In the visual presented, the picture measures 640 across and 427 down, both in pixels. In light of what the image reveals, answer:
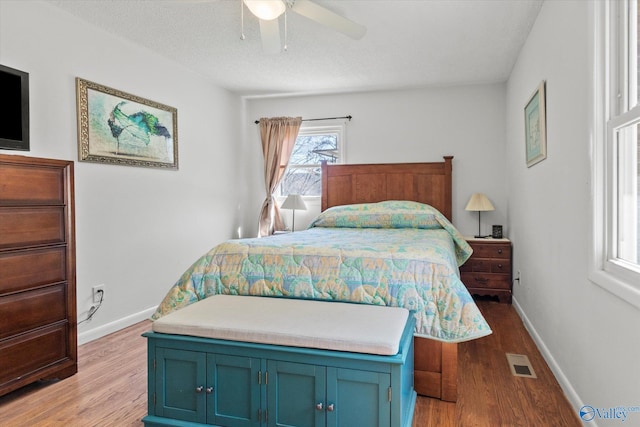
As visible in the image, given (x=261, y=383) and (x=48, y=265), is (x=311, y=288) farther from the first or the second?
(x=48, y=265)

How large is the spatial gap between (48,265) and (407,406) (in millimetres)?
2079

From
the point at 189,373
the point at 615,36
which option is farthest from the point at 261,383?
the point at 615,36

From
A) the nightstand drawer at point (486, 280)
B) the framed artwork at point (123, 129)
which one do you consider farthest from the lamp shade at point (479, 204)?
the framed artwork at point (123, 129)

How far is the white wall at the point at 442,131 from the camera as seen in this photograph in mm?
4500

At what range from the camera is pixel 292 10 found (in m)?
2.50

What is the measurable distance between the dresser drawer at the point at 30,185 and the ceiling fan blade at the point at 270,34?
1.50 m

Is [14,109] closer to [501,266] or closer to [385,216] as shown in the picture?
[385,216]

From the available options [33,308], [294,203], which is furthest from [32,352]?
[294,203]

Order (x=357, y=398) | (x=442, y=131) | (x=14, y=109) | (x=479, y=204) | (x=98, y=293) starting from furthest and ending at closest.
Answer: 1. (x=442, y=131)
2. (x=479, y=204)
3. (x=98, y=293)
4. (x=14, y=109)
5. (x=357, y=398)

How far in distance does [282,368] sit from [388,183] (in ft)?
10.8

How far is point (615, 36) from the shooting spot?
1.62 metres

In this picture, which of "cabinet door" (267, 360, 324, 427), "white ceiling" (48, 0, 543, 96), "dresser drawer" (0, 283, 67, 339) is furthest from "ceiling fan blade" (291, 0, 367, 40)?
"dresser drawer" (0, 283, 67, 339)

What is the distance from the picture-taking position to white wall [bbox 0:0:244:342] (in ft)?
8.78

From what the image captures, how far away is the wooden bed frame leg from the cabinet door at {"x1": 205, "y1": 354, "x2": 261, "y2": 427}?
99 cm
